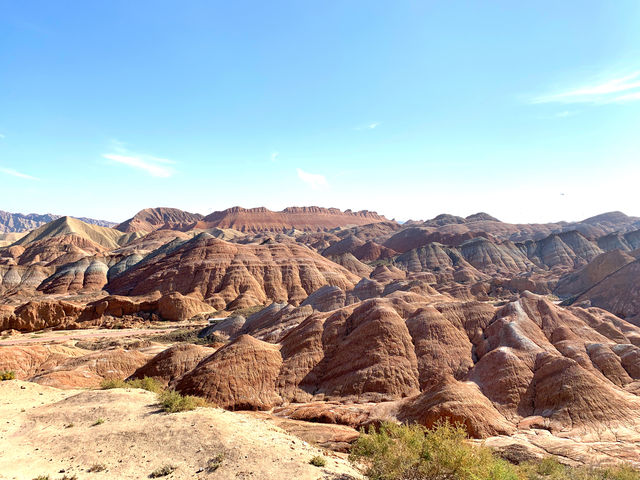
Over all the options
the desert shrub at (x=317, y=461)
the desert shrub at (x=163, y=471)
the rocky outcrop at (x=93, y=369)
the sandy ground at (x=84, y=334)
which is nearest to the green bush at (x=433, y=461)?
the desert shrub at (x=317, y=461)

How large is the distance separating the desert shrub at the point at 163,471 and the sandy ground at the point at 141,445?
6.9 inches

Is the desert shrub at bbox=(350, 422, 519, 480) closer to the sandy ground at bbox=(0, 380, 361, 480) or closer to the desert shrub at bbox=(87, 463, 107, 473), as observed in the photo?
the sandy ground at bbox=(0, 380, 361, 480)

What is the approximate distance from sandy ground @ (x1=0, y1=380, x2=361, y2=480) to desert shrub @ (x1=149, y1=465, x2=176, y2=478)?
0.57ft

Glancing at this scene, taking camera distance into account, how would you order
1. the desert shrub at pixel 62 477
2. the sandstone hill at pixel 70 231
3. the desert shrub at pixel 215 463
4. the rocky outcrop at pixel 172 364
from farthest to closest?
the sandstone hill at pixel 70 231
the rocky outcrop at pixel 172 364
the desert shrub at pixel 215 463
the desert shrub at pixel 62 477

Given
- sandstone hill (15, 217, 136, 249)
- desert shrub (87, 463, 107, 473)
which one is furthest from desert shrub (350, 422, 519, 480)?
sandstone hill (15, 217, 136, 249)

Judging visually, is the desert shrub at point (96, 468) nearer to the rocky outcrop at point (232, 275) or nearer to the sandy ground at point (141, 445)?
the sandy ground at point (141, 445)

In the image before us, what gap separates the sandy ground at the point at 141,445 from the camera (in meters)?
15.3

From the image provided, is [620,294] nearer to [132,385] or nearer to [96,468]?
[132,385]

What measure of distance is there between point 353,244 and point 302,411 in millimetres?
139849

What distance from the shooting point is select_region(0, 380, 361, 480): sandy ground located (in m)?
15.3

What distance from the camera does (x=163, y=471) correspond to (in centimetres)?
1519

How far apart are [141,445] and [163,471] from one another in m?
2.71

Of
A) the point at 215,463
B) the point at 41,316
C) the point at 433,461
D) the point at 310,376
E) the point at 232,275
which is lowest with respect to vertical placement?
the point at 41,316

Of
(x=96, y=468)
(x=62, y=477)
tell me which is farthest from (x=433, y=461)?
(x=62, y=477)
